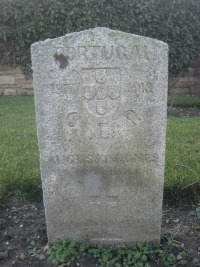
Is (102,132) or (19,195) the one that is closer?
(102,132)

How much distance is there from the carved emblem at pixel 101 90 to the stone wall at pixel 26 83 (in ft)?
24.5

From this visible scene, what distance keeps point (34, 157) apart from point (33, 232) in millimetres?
1445

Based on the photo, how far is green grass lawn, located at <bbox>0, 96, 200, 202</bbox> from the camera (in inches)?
154

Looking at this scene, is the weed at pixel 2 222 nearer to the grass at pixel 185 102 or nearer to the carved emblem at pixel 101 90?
the carved emblem at pixel 101 90

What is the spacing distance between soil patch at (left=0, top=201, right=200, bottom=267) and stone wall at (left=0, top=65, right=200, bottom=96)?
→ 21.6ft

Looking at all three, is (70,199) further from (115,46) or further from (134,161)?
(115,46)

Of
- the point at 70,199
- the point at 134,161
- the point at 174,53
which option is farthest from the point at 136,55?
the point at 174,53

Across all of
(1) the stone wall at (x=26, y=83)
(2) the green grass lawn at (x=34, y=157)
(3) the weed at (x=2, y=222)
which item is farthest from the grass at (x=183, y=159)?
(1) the stone wall at (x=26, y=83)

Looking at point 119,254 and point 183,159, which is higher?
point 183,159

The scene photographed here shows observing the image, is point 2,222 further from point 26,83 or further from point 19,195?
point 26,83

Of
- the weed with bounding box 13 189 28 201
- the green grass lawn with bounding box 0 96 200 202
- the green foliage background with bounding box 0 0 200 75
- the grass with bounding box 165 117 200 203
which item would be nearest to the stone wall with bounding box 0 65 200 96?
the green foliage background with bounding box 0 0 200 75

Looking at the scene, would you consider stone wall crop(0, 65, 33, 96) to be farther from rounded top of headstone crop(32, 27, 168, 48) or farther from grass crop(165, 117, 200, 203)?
rounded top of headstone crop(32, 27, 168, 48)

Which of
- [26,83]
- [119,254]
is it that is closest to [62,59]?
[119,254]

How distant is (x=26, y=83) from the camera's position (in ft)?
33.0
